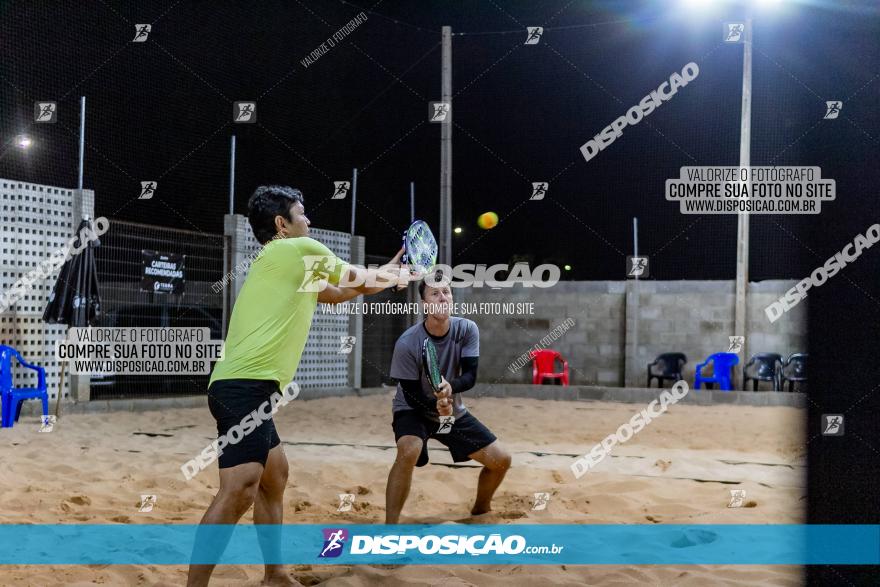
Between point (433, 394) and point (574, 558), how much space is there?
1.22m

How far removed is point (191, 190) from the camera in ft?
52.9

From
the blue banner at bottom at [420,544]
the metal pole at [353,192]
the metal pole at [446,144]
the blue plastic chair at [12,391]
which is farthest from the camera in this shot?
the metal pole at [353,192]

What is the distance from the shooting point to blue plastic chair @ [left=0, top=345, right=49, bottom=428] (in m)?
7.96

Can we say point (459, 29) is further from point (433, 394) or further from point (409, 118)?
point (433, 394)

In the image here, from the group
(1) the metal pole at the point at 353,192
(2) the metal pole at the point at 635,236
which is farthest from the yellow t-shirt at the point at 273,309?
(2) the metal pole at the point at 635,236

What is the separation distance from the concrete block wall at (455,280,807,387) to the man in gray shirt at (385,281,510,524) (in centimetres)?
882

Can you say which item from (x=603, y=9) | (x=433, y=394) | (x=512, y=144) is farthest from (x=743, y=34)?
(x=433, y=394)

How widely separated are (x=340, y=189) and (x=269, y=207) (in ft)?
30.5

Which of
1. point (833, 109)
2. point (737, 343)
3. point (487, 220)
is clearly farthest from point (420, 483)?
point (487, 220)

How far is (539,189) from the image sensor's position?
14.2m

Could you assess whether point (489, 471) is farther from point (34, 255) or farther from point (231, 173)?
point (231, 173)

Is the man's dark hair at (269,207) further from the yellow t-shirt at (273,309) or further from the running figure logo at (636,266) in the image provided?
the running figure logo at (636,266)

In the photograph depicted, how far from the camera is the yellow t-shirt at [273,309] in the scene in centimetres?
312

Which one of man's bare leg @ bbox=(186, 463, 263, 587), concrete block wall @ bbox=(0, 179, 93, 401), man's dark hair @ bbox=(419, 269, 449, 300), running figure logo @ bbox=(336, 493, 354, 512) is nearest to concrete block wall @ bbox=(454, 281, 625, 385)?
concrete block wall @ bbox=(0, 179, 93, 401)
